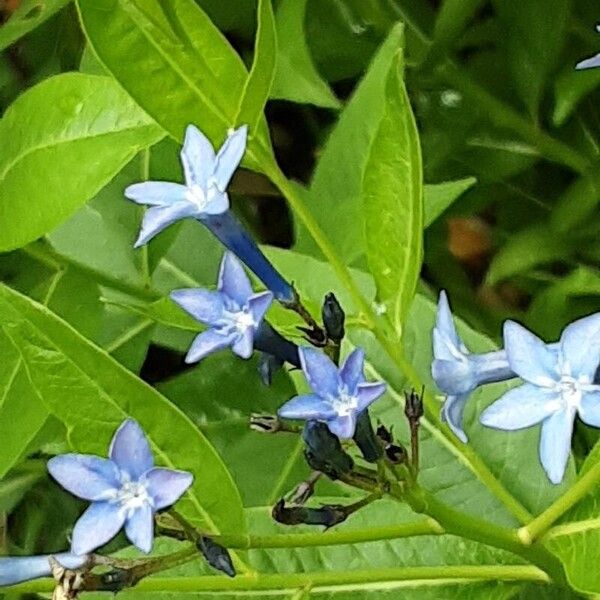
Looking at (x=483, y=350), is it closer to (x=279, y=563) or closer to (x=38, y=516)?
(x=279, y=563)

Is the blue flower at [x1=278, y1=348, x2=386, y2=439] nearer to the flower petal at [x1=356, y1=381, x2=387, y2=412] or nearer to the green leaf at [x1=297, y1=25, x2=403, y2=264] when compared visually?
the flower petal at [x1=356, y1=381, x2=387, y2=412]

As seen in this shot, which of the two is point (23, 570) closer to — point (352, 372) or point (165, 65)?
point (352, 372)

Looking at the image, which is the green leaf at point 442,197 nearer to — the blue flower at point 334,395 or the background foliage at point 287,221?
the background foliage at point 287,221

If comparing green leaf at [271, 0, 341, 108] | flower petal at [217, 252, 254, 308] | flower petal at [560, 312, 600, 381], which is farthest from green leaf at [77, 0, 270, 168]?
green leaf at [271, 0, 341, 108]

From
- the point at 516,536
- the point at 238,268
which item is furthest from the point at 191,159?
the point at 516,536

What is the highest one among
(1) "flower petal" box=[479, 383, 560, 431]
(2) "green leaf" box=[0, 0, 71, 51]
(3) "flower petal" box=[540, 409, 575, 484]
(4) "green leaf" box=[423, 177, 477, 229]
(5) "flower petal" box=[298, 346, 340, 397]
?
(2) "green leaf" box=[0, 0, 71, 51]
